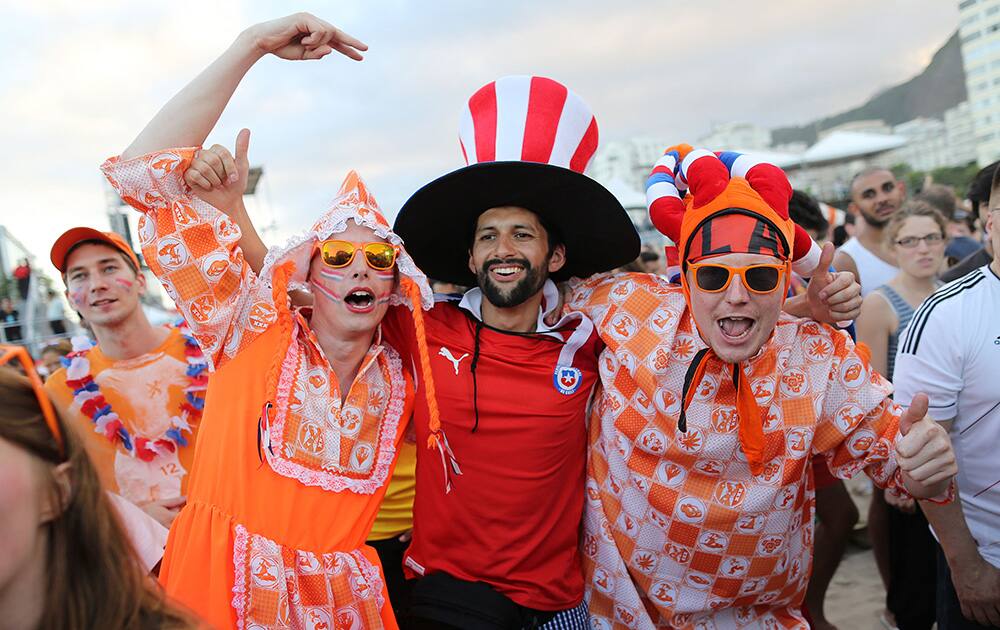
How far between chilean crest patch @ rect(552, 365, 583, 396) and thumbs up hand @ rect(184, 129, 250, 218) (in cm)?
124

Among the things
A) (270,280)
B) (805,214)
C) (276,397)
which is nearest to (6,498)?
(276,397)

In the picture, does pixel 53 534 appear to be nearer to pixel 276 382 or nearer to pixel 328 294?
pixel 276 382

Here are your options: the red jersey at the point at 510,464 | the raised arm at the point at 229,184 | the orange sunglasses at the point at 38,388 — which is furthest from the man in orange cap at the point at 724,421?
the orange sunglasses at the point at 38,388

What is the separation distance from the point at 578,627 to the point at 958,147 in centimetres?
4509

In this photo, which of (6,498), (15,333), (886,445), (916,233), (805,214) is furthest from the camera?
(15,333)

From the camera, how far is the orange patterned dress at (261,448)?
2193mm

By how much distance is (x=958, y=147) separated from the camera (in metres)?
39.6

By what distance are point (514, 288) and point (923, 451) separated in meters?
1.38

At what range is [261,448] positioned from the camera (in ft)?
7.52

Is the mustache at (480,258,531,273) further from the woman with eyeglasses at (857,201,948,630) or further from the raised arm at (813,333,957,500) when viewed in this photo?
the woman with eyeglasses at (857,201,948,630)

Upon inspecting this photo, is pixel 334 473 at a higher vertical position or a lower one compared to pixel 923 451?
higher

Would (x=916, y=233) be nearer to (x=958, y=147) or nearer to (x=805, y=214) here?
(x=805, y=214)

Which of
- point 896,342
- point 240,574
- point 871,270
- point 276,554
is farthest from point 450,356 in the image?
point 871,270

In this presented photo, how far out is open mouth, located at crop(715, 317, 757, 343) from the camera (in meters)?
2.28
